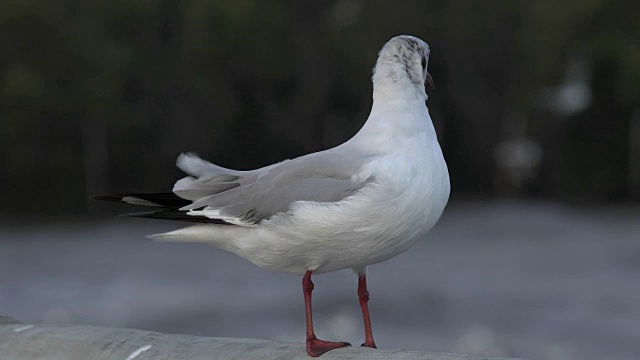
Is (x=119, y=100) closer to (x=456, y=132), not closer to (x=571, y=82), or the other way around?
(x=456, y=132)

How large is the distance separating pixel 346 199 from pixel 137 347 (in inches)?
22.4

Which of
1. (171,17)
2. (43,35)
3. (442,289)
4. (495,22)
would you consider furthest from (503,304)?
(43,35)

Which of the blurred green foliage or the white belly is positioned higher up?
the blurred green foliage

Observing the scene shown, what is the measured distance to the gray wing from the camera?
2027mm

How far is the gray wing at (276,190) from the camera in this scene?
6.65 feet

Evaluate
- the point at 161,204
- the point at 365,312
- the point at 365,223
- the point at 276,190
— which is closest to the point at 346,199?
the point at 365,223

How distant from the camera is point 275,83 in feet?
34.7

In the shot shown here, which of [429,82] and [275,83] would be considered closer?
[429,82]

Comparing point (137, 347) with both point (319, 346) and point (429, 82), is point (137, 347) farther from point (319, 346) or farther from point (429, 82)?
point (429, 82)

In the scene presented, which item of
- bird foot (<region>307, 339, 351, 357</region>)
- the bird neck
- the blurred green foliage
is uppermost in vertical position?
the blurred green foliage

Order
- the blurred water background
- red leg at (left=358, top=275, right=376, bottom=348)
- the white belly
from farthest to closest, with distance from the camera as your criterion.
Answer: the blurred water background, red leg at (left=358, top=275, right=376, bottom=348), the white belly

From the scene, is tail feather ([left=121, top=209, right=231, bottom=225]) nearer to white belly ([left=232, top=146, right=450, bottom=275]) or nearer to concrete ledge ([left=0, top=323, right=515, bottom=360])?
white belly ([left=232, top=146, right=450, bottom=275])

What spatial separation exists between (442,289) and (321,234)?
686 cm

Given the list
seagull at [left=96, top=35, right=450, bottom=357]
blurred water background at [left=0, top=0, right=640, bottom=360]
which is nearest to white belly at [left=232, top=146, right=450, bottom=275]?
seagull at [left=96, top=35, right=450, bottom=357]
